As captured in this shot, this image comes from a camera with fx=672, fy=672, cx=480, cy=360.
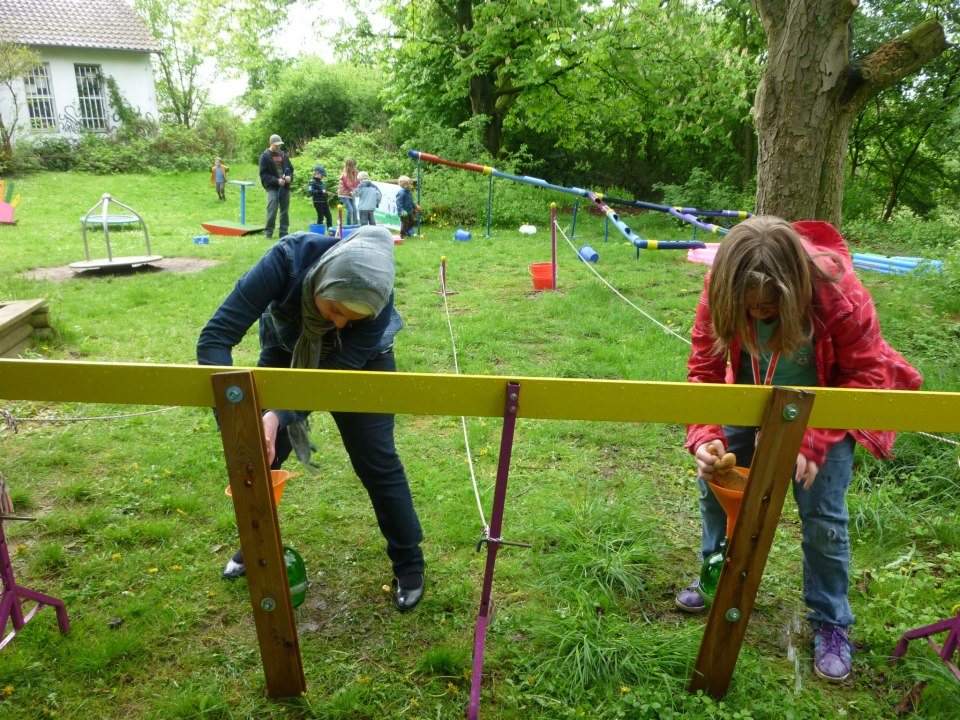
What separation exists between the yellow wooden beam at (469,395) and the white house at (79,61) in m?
22.6

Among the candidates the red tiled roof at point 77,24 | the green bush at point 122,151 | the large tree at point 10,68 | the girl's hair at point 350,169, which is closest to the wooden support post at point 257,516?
the girl's hair at point 350,169

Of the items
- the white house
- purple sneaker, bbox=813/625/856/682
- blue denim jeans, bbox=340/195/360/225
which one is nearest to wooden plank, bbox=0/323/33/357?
purple sneaker, bbox=813/625/856/682

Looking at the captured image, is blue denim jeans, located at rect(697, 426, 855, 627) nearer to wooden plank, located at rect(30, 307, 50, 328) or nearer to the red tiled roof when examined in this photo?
wooden plank, located at rect(30, 307, 50, 328)

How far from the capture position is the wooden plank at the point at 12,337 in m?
4.86

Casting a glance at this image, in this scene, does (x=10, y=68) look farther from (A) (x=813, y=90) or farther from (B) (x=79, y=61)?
(A) (x=813, y=90)

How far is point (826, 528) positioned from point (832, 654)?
48 centimetres

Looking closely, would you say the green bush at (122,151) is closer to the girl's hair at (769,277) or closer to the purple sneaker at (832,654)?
the girl's hair at (769,277)

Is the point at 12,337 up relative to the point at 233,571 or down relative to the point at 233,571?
up

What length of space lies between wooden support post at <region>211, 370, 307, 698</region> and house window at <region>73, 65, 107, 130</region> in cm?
2412

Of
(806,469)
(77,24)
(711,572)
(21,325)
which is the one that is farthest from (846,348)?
(77,24)

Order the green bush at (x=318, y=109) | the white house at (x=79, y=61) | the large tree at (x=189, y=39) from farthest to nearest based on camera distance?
the large tree at (x=189, y=39)
the green bush at (x=318, y=109)
the white house at (x=79, y=61)

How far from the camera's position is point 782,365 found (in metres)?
2.16

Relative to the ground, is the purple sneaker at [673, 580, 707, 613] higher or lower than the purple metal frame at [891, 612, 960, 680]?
lower

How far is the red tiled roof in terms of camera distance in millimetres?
20891
